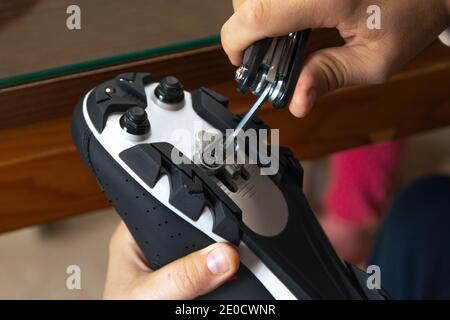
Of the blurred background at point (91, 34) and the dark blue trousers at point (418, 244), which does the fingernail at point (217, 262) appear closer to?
the blurred background at point (91, 34)

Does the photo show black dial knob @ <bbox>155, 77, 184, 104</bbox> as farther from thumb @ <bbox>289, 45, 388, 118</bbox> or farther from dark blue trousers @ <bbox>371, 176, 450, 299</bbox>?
dark blue trousers @ <bbox>371, 176, 450, 299</bbox>

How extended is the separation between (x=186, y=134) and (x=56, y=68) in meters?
0.12

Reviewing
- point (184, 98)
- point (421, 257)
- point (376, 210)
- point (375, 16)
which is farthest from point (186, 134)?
point (376, 210)

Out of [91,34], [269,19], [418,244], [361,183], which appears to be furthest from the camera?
[361,183]

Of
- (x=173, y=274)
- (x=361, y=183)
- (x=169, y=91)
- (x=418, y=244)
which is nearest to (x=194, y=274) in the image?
(x=173, y=274)

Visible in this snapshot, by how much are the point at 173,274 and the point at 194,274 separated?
21 mm

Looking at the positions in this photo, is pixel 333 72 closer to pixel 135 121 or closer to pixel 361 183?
pixel 135 121

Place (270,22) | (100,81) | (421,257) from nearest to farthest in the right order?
1. (270,22)
2. (100,81)
3. (421,257)

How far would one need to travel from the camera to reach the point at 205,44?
0.58m

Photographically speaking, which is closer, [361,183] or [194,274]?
[194,274]

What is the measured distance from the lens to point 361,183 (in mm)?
1207

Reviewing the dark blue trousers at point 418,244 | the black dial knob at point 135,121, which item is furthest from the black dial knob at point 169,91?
the dark blue trousers at point 418,244

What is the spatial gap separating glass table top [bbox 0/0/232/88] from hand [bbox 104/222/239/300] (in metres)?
0.16
